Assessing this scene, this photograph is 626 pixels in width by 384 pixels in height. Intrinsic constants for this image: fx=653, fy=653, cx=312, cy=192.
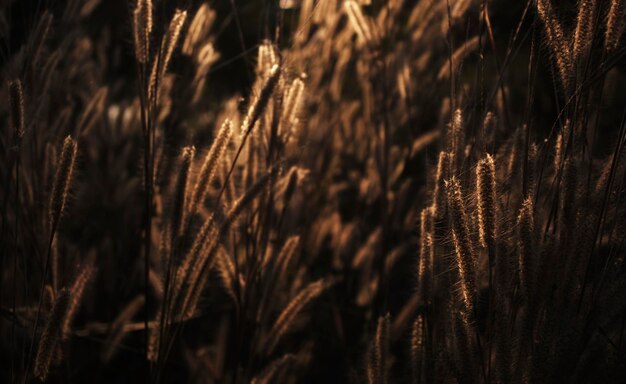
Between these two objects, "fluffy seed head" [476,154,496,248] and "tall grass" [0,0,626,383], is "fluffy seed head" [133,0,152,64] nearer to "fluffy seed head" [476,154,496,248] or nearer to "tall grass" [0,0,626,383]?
"tall grass" [0,0,626,383]

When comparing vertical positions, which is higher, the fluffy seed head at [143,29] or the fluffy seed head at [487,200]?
the fluffy seed head at [143,29]

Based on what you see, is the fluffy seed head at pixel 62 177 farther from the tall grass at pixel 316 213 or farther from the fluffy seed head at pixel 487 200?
the fluffy seed head at pixel 487 200

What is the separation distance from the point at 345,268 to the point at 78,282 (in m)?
1.15

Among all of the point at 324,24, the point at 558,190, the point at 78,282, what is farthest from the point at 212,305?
the point at 558,190

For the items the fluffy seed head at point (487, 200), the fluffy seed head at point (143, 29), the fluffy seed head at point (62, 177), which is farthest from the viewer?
the fluffy seed head at point (143, 29)

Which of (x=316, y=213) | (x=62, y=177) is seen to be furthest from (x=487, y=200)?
(x=316, y=213)

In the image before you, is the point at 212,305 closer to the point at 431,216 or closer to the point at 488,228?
the point at 431,216

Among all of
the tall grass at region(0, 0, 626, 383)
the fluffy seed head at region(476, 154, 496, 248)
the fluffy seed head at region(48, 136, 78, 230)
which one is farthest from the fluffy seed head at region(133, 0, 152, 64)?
the fluffy seed head at region(476, 154, 496, 248)

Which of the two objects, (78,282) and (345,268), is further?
(345,268)

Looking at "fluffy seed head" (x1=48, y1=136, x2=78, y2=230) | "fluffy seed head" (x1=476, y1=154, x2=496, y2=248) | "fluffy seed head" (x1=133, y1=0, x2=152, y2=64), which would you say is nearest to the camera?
"fluffy seed head" (x1=476, y1=154, x2=496, y2=248)

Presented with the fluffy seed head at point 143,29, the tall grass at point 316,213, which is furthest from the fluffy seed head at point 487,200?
Answer: the fluffy seed head at point 143,29

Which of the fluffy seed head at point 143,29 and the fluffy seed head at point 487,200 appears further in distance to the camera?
the fluffy seed head at point 143,29

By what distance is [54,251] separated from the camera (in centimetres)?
130

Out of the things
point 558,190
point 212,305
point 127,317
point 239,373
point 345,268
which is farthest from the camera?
point 345,268
